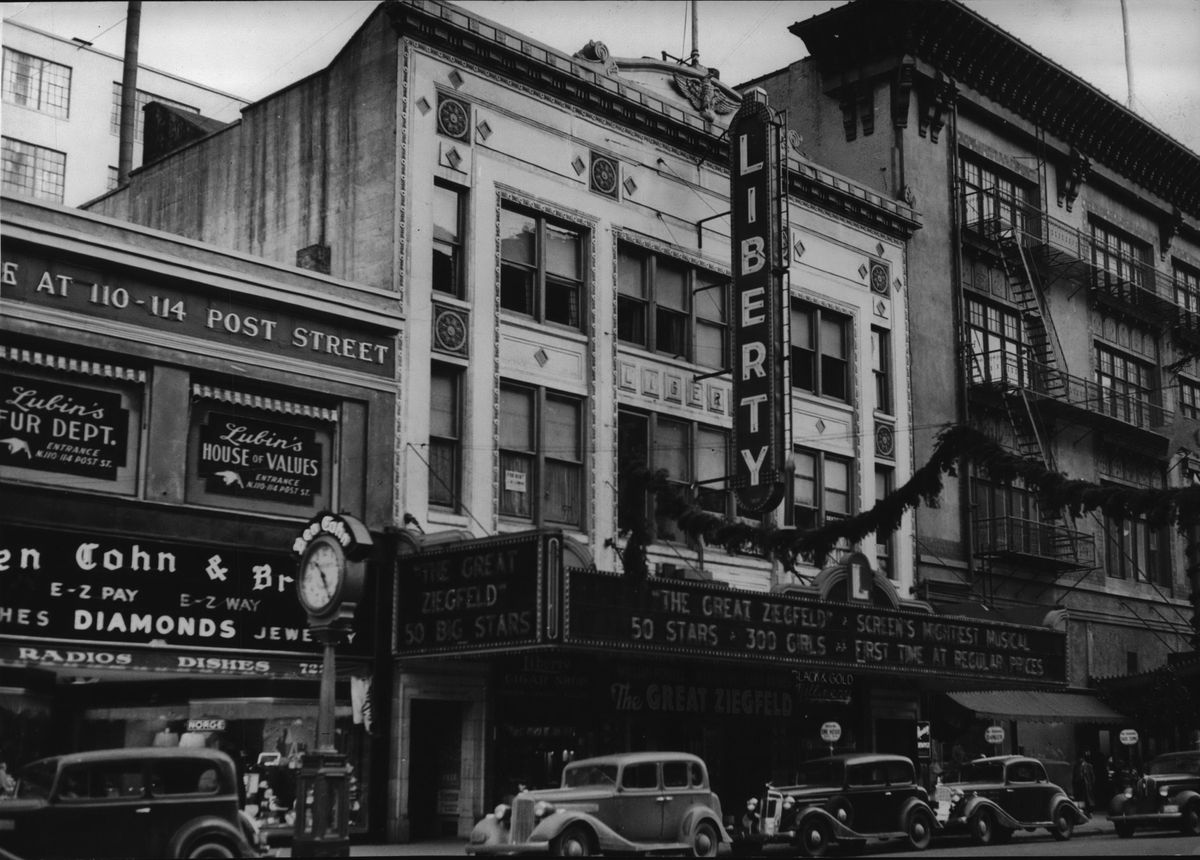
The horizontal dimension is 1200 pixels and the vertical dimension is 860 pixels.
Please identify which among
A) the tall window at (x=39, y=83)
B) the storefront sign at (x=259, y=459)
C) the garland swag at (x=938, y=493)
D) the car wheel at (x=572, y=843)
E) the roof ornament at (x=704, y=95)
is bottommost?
the car wheel at (x=572, y=843)

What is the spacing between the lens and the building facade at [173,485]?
20531mm

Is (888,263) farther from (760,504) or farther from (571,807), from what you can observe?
(571,807)

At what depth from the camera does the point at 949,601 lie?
36.1 m

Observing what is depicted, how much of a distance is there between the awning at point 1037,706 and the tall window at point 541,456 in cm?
1302

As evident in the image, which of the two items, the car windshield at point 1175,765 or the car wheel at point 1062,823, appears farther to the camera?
the car windshield at point 1175,765

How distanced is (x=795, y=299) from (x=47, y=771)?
21.7m

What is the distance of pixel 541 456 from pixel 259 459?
6014mm

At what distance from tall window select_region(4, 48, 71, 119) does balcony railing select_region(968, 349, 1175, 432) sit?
3668cm

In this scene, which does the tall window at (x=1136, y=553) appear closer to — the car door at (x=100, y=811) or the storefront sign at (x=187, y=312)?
the storefront sign at (x=187, y=312)

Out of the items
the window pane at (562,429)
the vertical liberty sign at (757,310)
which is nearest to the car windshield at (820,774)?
the vertical liberty sign at (757,310)

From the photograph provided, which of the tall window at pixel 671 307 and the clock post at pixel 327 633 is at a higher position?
the tall window at pixel 671 307

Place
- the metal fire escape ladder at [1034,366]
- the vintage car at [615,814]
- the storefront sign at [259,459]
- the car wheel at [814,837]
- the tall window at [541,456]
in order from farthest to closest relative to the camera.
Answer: the metal fire escape ladder at [1034,366] → the tall window at [541,456] → the car wheel at [814,837] → the storefront sign at [259,459] → the vintage car at [615,814]

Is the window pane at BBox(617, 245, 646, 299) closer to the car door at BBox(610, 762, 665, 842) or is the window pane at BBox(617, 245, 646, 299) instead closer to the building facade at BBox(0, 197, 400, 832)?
the building facade at BBox(0, 197, 400, 832)

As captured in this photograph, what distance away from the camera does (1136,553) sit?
4559cm
